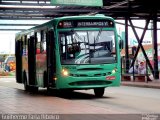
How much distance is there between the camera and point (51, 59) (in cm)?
1970

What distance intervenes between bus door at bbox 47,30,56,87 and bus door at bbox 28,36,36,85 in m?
2.33

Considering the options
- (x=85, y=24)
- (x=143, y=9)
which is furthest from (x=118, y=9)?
(x=85, y=24)

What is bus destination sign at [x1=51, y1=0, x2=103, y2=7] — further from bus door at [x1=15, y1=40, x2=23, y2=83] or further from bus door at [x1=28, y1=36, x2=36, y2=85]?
A: bus door at [x1=28, y1=36, x2=36, y2=85]

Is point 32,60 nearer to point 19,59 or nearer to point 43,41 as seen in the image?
point 43,41

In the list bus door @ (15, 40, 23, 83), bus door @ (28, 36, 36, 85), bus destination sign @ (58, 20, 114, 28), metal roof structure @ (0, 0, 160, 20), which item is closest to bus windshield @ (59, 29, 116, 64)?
bus destination sign @ (58, 20, 114, 28)

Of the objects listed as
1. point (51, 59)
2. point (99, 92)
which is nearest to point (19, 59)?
point (51, 59)

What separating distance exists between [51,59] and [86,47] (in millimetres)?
1723

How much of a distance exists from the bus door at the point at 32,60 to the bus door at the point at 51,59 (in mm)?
2331

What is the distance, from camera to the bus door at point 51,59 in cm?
1939

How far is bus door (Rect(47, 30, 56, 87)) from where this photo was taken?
19.4 m

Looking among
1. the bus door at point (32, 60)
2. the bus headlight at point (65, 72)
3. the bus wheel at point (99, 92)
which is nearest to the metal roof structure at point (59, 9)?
the bus door at point (32, 60)

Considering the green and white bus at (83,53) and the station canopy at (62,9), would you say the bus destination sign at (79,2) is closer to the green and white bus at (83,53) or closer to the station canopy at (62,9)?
the station canopy at (62,9)

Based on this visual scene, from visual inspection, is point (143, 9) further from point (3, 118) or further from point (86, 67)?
point (3, 118)

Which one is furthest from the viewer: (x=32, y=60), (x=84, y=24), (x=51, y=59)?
(x=32, y=60)
